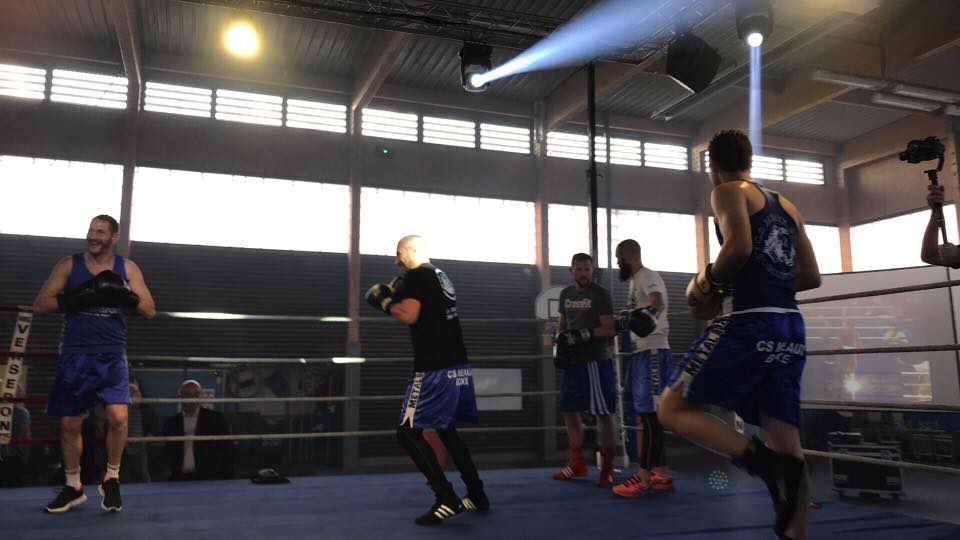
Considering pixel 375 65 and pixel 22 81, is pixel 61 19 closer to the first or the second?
pixel 22 81

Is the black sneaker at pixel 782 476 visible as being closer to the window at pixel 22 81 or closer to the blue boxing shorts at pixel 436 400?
the blue boxing shorts at pixel 436 400

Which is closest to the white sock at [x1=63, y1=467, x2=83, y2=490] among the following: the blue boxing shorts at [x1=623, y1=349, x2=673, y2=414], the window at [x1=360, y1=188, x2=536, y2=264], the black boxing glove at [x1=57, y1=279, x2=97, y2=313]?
the black boxing glove at [x1=57, y1=279, x2=97, y2=313]

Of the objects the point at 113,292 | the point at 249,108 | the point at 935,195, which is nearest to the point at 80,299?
the point at 113,292

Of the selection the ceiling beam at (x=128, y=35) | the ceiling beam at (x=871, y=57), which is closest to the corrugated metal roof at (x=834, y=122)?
the ceiling beam at (x=871, y=57)

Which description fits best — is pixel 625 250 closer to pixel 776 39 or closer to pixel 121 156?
pixel 776 39

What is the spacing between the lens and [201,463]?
4.42 meters

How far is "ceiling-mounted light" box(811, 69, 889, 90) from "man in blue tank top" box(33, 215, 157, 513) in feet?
23.1

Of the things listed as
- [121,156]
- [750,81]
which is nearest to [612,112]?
[750,81]

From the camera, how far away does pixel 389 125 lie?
32.7 feet

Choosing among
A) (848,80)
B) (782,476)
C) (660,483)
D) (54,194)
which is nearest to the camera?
(782,476)

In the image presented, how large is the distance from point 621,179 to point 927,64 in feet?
13.8

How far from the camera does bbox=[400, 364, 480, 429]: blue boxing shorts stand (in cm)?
294

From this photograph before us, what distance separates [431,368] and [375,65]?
632cm

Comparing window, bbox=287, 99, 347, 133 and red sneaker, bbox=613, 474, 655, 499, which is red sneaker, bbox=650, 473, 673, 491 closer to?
red sneaker, bbox=613, 474, 655, 499
